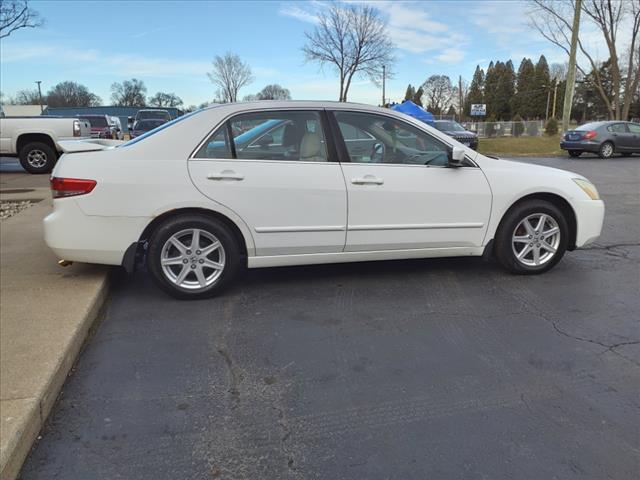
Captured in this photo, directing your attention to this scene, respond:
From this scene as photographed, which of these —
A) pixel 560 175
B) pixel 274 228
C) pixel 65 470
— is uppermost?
pixel 560 175

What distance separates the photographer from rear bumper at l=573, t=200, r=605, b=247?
4.78 m

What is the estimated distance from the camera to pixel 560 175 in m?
4.80

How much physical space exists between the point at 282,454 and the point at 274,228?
213 centimetres

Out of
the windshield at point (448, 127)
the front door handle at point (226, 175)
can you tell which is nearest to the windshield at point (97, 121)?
the windshield at point (448, 127)

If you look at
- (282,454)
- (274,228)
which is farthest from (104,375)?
(274,228)

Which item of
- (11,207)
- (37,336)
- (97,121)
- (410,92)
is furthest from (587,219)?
(410,92)

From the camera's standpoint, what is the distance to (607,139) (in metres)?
19.8

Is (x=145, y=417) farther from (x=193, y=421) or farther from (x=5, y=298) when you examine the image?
(x=5, y=298)

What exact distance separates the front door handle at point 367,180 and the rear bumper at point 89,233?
1.70 m

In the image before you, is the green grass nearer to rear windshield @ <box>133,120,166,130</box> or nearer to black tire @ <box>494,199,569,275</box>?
rear windshield @ <box>133,120,166,130</box>

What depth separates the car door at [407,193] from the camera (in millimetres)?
4309

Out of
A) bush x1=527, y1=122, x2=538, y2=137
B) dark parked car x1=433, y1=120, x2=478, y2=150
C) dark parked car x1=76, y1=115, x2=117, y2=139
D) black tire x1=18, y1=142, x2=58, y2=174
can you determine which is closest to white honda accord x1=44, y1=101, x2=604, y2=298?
black tire x1=18, y1=142, x2=58, y2=174

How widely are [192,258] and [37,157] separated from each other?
1094cm

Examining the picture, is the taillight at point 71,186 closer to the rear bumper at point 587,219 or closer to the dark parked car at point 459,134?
the rear bumper at point 587,219
